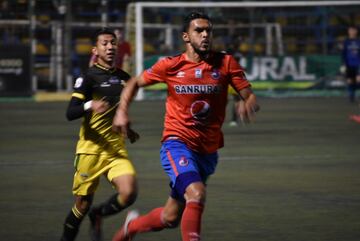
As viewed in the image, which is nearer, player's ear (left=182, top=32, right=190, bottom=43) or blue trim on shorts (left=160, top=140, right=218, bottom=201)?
blue trim on shorts (left=160, top=140, right=218, bottom=201)

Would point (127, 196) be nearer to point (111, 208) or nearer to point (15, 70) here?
point (111, 208)

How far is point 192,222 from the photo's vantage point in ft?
24.9

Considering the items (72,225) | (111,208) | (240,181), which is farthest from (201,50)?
(240,181)

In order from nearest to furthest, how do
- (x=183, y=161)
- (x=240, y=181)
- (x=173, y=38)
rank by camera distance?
(x=183, y=161), (x=240, y=181), (x=173, y=38)

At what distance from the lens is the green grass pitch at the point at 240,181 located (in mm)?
10102

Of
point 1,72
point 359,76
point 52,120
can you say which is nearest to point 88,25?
point 1,72

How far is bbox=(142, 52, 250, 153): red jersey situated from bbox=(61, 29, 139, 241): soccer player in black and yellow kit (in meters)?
0.63

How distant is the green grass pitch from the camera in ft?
33.1

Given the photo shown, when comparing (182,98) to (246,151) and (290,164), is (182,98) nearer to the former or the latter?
(290,164)

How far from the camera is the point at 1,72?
34719 mm

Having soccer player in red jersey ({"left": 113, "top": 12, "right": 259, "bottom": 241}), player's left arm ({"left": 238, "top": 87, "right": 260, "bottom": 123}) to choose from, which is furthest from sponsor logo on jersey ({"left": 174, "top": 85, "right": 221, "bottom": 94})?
player's left arm ({"left": 238, "top": 87, "right": 260, "bottom": 123})

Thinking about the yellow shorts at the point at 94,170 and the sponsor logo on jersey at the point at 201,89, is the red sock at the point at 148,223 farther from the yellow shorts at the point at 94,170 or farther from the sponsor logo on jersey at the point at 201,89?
the sponsor logo on jersey at the point at 201,89

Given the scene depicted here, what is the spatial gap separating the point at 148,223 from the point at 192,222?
74 cm

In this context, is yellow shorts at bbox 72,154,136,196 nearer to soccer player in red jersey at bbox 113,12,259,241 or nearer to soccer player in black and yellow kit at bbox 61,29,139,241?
soccer player in black and yellow kit at bbox 61,29,139,241
